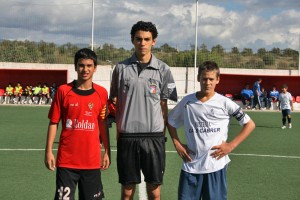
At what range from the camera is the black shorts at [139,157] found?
516 cm

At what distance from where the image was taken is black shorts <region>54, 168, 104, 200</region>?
4.84 m

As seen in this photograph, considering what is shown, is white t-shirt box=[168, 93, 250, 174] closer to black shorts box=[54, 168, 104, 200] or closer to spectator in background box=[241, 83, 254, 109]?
black shorts box=[54, 168, 104, 200]

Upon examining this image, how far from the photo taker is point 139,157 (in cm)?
518

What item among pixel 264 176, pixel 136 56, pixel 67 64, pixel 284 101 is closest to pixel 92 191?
pixel 136 56

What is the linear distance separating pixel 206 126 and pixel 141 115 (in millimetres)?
679

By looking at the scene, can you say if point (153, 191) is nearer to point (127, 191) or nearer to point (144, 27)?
point (127, 191)

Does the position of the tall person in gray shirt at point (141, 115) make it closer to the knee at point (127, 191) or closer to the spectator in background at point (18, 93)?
the knee at point (127, 191)

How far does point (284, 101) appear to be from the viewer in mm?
19688

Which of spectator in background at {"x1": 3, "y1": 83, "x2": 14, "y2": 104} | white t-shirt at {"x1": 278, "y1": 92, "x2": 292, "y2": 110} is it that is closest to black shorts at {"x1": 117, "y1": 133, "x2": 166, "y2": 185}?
white t-shirt at {"x1": 278, "y1": 92, "x2": 292, "y2": 110}

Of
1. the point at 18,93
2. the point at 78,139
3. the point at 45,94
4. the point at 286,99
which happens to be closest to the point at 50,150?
the point at 78,139

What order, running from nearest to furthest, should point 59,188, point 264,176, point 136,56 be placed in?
1. point 59,188
2. point 136,56
3. point 264,176

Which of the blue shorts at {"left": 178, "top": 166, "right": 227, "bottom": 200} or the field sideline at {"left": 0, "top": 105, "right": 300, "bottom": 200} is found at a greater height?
the blue shorts at {"left": 178, "top": 166, "right": 227, "bottom": 200}

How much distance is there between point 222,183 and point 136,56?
154 centimetres

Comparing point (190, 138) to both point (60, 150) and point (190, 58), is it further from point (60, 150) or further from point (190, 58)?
point (190, 58)
